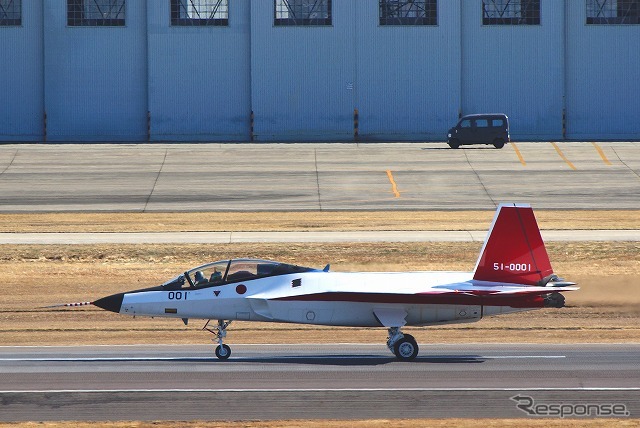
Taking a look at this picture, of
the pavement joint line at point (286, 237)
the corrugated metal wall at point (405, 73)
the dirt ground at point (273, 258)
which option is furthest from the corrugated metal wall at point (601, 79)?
the dirt ground at point (273, 258)

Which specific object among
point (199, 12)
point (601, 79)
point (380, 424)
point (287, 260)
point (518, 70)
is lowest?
point (380, 424)

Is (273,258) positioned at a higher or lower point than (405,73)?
lower

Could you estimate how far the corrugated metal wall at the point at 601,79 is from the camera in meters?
66.4

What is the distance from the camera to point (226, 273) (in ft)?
74.4

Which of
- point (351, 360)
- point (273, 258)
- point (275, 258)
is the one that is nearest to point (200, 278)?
point (351, 360)

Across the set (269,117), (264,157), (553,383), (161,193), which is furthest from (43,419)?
(269,117)

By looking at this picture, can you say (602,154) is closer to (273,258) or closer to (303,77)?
(303,77)

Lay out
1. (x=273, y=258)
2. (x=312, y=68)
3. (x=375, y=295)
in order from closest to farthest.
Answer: (x=375, y=295)
(x=273, y=258)
(x=312, y=68)

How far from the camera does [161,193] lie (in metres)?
48.1

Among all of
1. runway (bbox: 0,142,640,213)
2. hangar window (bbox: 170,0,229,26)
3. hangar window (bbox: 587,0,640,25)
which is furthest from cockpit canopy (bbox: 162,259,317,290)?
hangar window (bbox: 587,0,640,25)

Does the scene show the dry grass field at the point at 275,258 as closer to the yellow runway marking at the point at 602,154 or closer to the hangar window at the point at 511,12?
the yellow runway marking at the point at 602,154

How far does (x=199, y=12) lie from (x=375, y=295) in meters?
46.1

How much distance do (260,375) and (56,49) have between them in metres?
48.9

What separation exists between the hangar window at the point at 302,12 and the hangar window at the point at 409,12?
3.47m
